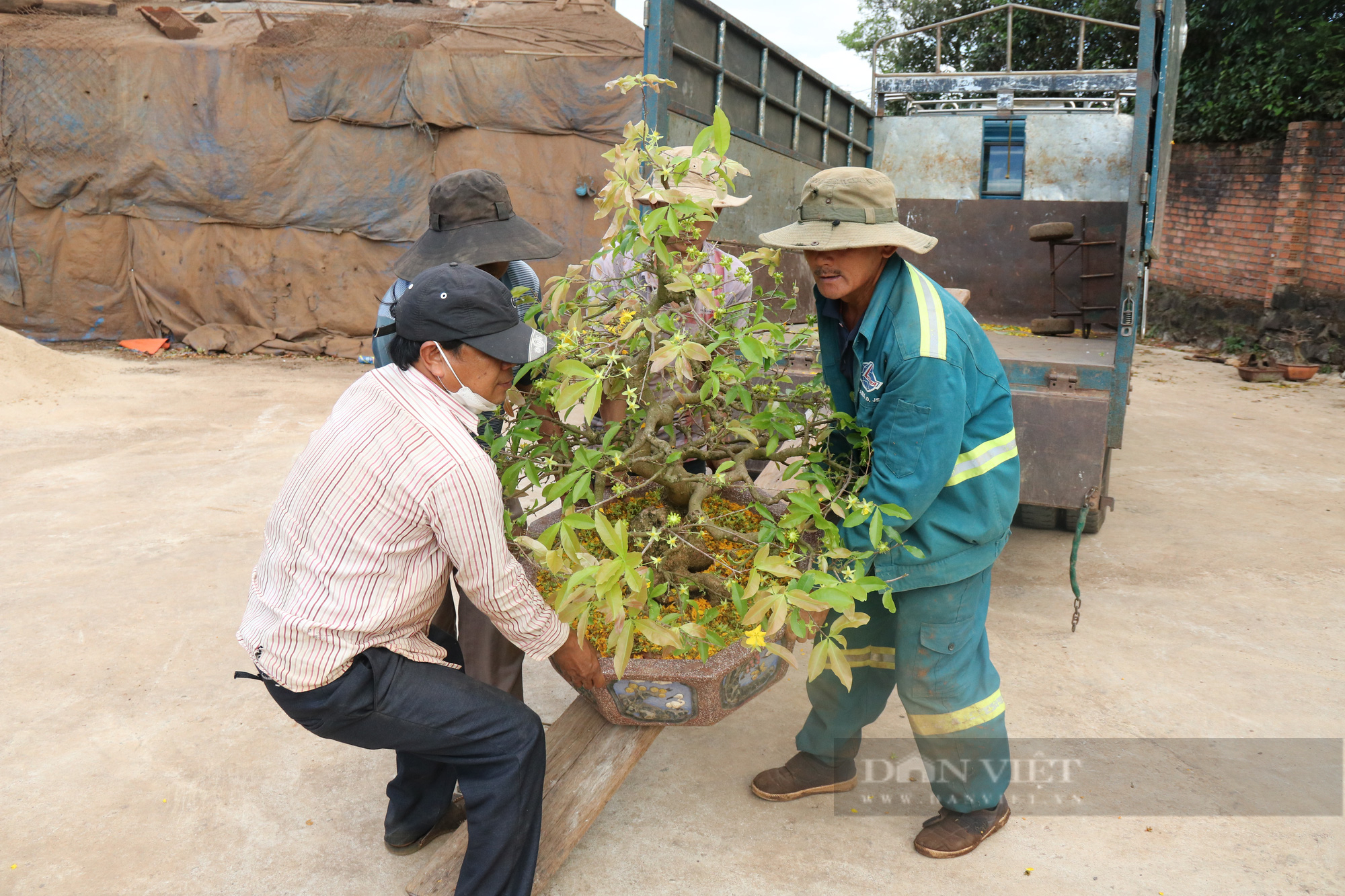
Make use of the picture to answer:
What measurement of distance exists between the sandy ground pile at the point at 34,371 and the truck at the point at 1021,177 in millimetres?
6007

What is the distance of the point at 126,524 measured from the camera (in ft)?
14.8

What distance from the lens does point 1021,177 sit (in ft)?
20.8

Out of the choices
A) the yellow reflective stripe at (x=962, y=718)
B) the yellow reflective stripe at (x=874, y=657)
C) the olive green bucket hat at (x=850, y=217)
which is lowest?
the yellow reflective stripe at (x=962, y=718)

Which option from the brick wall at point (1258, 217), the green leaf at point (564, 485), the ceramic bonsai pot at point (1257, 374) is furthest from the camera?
the brick wall at point (1258, 217)

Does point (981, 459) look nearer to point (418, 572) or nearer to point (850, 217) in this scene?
point (850, 217)

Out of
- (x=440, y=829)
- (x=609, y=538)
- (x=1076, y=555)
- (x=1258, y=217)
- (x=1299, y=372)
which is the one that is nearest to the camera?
(x=609, y=538)

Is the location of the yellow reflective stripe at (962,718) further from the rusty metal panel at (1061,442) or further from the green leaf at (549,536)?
the rusty metal panel at (1061,442)

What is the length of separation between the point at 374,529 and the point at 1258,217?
1159 cm

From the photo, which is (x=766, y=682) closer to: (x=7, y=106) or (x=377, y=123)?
(x=377, y=123)

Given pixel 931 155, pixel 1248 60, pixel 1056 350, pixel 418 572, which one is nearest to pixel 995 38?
pixel 1248 60

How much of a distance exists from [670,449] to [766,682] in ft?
1.90

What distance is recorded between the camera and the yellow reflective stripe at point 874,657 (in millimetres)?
2457

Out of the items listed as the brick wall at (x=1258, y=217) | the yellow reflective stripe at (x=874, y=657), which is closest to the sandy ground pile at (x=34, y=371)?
the yellow reflective stripe at (x=874, y=657)

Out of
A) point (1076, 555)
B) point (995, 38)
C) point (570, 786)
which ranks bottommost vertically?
point (570, 786)
